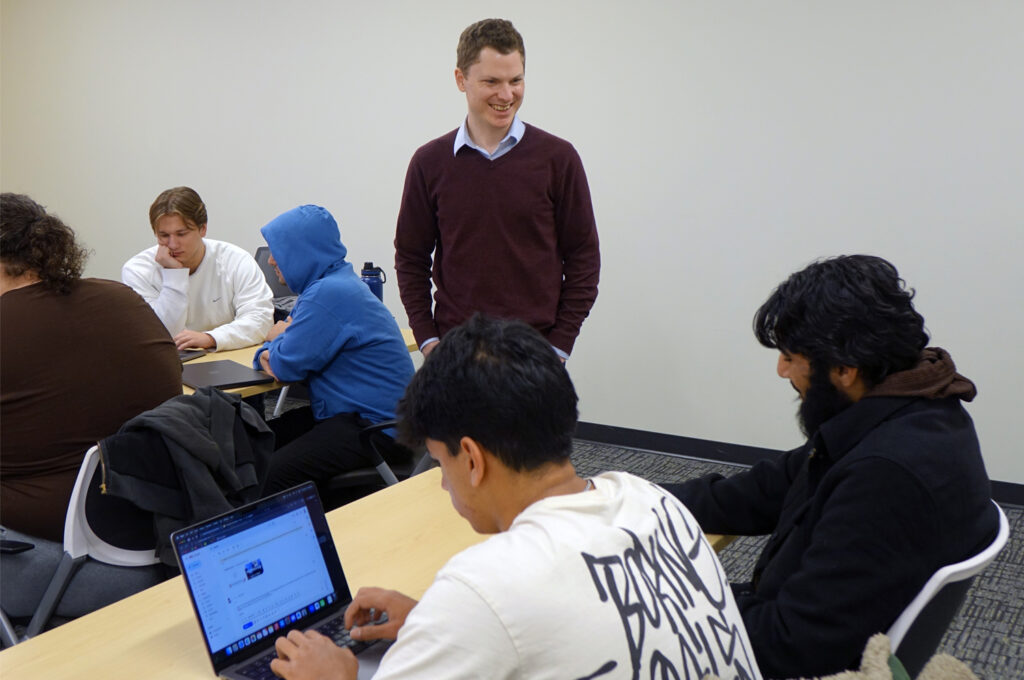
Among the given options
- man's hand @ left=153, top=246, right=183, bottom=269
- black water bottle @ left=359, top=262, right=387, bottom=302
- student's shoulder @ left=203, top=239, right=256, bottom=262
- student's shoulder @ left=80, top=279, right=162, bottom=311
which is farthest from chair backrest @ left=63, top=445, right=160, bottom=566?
black water bottle @ left=359, top=262, right=387, bottom=302

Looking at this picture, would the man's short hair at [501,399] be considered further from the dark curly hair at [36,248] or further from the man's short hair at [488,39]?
the man's short hair at [488,39]

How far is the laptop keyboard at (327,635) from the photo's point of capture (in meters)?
1.25

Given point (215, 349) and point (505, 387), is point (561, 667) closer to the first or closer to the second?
point (505, 387)

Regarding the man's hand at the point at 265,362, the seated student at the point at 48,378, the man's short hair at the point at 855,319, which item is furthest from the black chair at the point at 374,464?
the man's short hair at the point at 855,319

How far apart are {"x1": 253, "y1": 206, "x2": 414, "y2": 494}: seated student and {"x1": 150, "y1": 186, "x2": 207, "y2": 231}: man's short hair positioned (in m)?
0.66

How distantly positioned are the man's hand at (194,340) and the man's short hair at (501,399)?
2343mm

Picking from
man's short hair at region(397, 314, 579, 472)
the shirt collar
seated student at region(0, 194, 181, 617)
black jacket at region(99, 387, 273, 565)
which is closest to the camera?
man's short hair at region(397, 314, 579, 472)

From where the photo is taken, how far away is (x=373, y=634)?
4.33ft

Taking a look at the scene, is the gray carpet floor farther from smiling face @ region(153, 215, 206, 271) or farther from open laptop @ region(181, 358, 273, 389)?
smiling face @ region(153, 215, 206, 271)

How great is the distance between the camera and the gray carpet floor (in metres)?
2.51

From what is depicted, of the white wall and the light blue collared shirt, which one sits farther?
the white wall

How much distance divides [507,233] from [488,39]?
548 mm

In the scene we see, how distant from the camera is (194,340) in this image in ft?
10.7

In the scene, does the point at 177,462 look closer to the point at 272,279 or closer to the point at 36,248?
the point at 36,248
